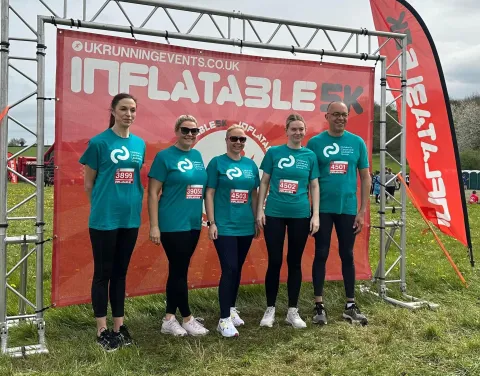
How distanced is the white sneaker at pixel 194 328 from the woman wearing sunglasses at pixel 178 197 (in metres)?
0.52

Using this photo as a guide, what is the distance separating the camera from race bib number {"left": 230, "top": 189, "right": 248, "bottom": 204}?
156 inches

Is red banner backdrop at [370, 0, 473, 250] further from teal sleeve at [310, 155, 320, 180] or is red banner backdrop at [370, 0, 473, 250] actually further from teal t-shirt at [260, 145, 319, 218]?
teal t-shirt at [260, 145, 319, 218]

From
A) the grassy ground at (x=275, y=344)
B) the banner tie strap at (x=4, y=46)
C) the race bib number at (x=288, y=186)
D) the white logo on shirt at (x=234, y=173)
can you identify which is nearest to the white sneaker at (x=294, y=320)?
the grassy ground at (x=275, y=344)

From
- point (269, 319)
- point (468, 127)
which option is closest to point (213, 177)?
point (269, 319)

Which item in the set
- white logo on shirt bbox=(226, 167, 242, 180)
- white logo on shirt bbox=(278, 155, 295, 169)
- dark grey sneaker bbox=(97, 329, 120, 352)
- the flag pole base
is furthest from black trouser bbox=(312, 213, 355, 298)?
dark grey sneaker bbox=(97, 329, 120, 352)

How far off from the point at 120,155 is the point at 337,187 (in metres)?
1.97

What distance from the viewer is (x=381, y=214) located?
5.43m

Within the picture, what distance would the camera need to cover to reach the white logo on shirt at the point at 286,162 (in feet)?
13.5

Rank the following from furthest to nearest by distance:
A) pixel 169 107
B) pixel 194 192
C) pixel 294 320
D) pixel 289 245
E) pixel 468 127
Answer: pixel 468 127 < pixel 169 107 < pixel 294 320 < pixel 289 245 < pixel 194 192

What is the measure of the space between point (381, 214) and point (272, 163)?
1895 mm

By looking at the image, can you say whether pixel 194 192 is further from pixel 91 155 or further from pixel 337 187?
pixel 337 187

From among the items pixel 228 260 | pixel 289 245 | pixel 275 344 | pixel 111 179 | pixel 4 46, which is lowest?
pixel 275 344

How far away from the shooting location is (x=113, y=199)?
355 cm

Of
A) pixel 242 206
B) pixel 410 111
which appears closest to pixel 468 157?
pixel 410 111
